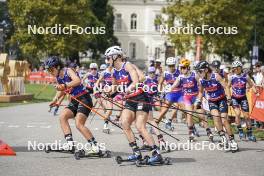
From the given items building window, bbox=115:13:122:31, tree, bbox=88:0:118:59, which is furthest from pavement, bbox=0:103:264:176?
building window, bbox=115:13:122:31

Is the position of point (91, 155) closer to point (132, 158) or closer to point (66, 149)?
point (66, 149)

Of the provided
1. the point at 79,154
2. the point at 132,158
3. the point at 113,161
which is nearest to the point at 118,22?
the point at 79,154

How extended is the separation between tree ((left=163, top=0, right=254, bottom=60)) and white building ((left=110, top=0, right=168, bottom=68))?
62.2m

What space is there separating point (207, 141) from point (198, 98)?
1.31m

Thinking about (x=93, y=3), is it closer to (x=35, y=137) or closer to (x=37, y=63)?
(x=37, y=63)

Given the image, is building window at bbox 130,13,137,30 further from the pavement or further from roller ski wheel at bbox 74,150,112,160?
roller ski wheel at bbox 74,150,112,160

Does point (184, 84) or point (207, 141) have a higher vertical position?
point (184, 84)

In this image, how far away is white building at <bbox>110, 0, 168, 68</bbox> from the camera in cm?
12012

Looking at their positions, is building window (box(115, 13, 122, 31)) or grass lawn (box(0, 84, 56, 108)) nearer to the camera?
grass lawn (box(0, 84, 56, 108))

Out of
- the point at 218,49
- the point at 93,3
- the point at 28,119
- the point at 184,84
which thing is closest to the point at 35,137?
the point at 184,84

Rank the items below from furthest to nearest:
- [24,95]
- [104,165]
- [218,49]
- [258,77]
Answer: [218,49] → [24,95] → [258,77] → [104,165]

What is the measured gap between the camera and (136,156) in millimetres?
12312

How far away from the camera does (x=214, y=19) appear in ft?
178

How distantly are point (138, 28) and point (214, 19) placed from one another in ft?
226
